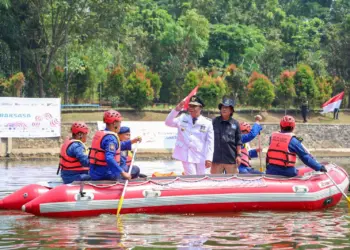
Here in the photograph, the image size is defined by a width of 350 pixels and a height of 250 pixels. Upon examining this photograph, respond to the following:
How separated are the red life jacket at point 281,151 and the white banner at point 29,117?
1732cm

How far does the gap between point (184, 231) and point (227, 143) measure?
10.1 ft

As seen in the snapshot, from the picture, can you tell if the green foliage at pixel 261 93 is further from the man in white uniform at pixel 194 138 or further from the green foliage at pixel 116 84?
the man in white uniform at pixel 194 138

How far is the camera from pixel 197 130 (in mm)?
13555

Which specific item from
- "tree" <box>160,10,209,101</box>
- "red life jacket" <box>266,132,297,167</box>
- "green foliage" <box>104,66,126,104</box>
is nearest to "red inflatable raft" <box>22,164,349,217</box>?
"red life jacket" <box>266,132,297,167</box>

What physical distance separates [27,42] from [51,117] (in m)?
11.2

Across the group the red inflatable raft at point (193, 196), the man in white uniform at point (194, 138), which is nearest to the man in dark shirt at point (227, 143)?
the man in white uniform at point (194, 138)

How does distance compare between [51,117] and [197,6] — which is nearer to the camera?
[51,117]

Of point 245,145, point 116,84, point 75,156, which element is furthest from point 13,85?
point 75,156

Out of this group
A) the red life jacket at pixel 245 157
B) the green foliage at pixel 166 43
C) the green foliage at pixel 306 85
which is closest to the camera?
the red life jacket at pixel 245 157

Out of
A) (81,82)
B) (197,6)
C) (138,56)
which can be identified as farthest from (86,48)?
(197,6)

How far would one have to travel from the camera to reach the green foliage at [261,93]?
136ft

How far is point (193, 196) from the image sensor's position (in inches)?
504

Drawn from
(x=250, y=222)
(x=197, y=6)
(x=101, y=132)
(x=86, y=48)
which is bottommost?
(x=250, y=222)

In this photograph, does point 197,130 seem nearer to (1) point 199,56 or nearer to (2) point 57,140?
(2) point 57,140
